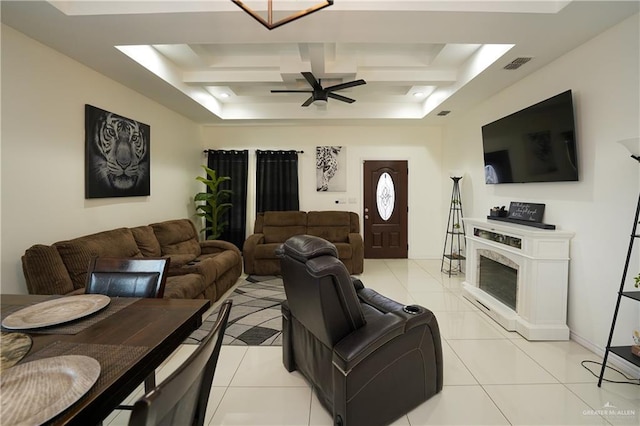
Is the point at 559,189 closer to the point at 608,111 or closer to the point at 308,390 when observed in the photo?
the point at 608,111

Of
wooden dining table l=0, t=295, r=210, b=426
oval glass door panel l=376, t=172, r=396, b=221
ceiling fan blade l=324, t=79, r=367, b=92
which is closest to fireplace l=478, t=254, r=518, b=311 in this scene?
oval glass door panel l=376, t=172, r=396, b=221

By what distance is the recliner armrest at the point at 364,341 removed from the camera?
150 cm

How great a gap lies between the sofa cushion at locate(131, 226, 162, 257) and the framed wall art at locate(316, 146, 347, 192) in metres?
3.11

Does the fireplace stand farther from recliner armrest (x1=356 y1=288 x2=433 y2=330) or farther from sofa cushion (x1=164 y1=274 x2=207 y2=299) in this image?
sofa cushion (x1=164 y1=274 x2=207 y2=299)

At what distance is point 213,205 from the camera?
201 inches

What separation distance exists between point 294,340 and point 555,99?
3087 mm

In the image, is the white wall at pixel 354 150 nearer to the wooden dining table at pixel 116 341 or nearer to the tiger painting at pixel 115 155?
the tiger painting at pixel 115 155

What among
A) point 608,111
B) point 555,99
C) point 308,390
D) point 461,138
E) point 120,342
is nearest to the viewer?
point 120,342

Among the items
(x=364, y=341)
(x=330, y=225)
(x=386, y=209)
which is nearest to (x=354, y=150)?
(x=386, y=209)

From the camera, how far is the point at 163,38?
8.05 ft

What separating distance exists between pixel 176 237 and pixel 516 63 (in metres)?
4.41

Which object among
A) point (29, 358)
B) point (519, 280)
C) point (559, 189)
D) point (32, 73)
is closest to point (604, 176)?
point (559, 189)

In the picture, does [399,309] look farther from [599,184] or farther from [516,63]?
[516,63]

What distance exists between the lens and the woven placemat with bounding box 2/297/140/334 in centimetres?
119
